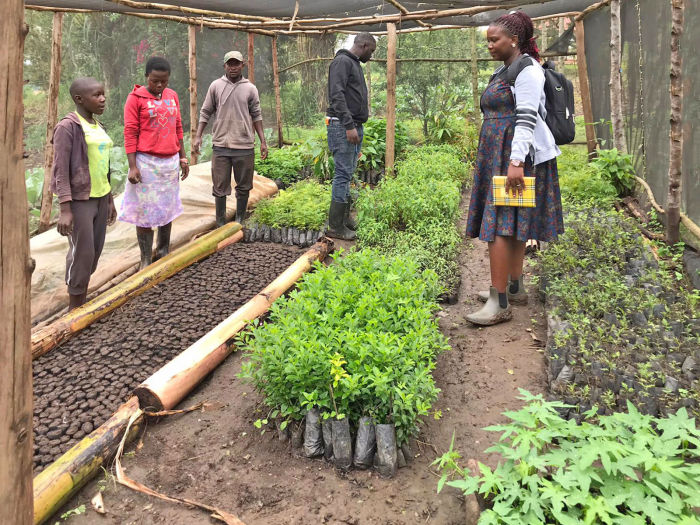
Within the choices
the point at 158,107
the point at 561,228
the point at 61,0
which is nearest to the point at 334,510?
the point at 561,228

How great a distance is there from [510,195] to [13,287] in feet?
10.6

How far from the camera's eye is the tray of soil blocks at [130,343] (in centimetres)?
330

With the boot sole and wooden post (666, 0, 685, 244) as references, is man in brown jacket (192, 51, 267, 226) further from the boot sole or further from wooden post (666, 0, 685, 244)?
wooden post (666, 0, 685, 244)

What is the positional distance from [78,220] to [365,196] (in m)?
3.21

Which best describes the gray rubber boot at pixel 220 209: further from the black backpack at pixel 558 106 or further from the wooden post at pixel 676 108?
the wooden post at pixel 676 108

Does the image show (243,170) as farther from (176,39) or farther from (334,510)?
(176,39)

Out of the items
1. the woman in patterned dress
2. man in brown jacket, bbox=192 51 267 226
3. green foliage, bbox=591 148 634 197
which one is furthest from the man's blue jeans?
green foliage, bbox=591 148 634 197

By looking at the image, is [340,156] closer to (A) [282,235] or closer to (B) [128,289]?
(A) [282,235]

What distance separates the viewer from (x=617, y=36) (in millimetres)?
6723

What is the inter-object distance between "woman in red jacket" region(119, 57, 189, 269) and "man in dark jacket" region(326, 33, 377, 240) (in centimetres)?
173

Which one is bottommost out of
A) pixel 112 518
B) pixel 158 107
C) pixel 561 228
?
pixel 112 518

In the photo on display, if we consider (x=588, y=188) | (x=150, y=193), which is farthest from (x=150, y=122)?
(x=588, y=188)

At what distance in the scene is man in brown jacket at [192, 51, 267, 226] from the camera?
6297mm

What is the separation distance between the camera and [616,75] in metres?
6.79
